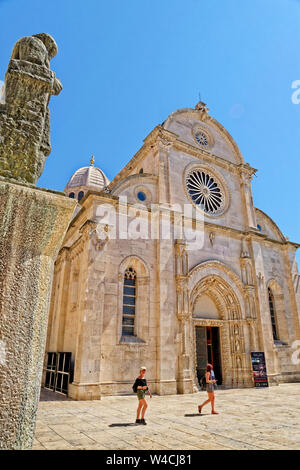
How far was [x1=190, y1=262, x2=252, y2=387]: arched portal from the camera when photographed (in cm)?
1509

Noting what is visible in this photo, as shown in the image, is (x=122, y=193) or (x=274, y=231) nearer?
(x=122, y=193)

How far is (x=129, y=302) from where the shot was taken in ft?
43.4

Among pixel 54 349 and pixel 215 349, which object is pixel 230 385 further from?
pixel 54 349

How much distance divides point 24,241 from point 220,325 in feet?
50.5

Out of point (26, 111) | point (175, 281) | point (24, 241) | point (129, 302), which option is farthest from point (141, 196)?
point (24, 241)

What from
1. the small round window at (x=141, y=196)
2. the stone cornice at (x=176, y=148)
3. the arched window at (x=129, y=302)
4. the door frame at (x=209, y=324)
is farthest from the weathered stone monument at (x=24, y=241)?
the stone cornice at (x=176, y=148)

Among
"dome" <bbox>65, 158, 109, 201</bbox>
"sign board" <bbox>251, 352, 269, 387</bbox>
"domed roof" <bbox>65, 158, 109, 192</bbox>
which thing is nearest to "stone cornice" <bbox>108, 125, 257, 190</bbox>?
"sign board" <bbox>251, 352, 269, 387</bbox>

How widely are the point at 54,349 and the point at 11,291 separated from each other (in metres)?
15.2

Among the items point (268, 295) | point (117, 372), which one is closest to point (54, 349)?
point (117, 372)

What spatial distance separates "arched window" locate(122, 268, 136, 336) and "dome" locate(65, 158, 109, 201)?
68.6 feet

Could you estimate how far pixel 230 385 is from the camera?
1507 cm

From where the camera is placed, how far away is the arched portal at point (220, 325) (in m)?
15.1

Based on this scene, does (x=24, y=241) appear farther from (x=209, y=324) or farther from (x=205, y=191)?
(x=205, y=191)

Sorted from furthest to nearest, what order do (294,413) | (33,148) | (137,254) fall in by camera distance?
(137,254)
(294,413)
(33,148)
